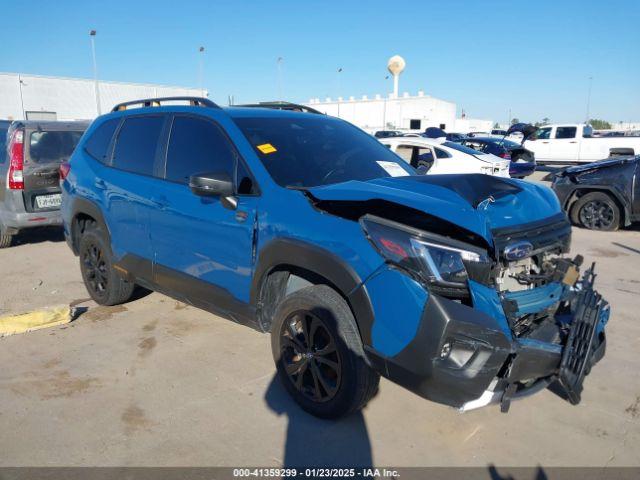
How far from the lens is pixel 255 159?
3412mm

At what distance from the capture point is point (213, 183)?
320 centimetres

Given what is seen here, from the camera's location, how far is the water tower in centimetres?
7419

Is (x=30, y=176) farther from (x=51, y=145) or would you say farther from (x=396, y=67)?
(x=396, y=67)

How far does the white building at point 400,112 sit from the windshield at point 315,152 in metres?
61.3

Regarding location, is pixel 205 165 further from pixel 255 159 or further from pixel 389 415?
pixel 389 415

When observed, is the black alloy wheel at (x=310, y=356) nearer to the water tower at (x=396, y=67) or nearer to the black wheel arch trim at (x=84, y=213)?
the black wheel arch trim at (x=84, y=213)

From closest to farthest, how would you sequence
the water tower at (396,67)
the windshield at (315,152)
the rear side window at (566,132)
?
1. the windshield at (315,152)
2. the rear side window at (566,132)
3. the water tower at (396,67)

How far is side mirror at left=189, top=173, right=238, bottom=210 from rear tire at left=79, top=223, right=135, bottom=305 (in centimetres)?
197

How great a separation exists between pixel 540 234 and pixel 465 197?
59cm

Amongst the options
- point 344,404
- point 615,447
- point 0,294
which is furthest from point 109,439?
point 0,294

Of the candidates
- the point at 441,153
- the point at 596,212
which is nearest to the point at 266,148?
the point at 441,153

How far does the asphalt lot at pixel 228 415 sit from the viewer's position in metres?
2.83

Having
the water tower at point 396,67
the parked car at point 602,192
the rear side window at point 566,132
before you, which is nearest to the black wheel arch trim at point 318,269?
the parked car at point 602,192

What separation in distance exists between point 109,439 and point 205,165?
193 centimetres
